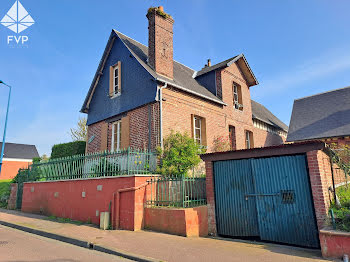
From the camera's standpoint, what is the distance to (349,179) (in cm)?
776

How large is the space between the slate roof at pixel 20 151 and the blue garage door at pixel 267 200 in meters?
37.9

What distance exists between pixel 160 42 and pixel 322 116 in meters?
12.3

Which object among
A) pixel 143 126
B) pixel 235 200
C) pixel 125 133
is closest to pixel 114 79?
pixel 125 133

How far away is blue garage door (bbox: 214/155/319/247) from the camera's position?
526cm

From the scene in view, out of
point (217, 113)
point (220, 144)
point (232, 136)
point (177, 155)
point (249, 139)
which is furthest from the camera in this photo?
point (249, 139)

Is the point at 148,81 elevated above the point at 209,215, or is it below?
above

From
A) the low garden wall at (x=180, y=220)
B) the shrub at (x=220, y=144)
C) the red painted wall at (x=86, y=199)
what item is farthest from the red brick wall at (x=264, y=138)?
the red painted wall at (x=86, y=199)

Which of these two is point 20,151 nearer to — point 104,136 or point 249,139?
point 104,136

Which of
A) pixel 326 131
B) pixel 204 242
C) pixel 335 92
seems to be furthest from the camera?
pixel 335 92

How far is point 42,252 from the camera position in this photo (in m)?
5.01

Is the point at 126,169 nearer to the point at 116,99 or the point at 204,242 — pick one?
the point at 204,242

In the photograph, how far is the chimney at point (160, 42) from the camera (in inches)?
425

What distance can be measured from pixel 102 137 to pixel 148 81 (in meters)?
4.00

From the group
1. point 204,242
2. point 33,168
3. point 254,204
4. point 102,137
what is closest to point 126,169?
point 204,242
